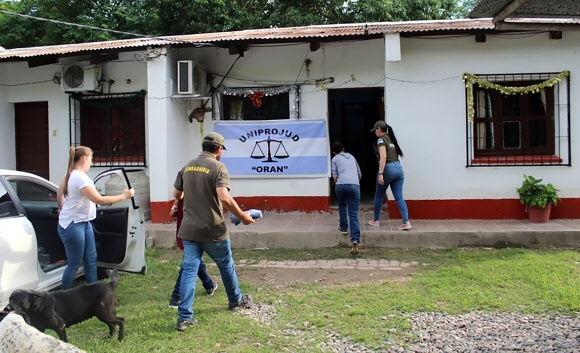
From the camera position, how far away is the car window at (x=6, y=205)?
15.0 ft

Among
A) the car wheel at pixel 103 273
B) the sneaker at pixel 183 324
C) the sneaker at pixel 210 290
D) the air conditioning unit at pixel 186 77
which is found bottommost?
the sneaker at pixel 183 324

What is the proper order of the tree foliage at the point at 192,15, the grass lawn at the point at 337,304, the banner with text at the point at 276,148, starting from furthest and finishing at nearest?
1. the tree foliage at the point at 192,15
2. the banner with text at the point at 276,148
3. the grass lawn at the point at 337,304

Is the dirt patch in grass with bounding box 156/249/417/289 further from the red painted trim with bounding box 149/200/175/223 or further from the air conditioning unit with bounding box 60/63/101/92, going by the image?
the air conditioning unit with bounding box 60/63/101/92

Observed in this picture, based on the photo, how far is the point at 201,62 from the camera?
9.45 m

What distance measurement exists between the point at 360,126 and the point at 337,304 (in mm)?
8472

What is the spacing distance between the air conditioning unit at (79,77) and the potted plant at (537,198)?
748 cm

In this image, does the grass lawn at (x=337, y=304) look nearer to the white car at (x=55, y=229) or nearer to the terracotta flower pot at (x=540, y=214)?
the white car at (x=55, y=229)

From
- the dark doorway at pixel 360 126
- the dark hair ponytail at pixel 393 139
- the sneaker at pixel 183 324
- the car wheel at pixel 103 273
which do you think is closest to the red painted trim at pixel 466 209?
the dark hair ponytail at pixel 393 139

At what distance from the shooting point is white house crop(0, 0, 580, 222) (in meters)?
8.28

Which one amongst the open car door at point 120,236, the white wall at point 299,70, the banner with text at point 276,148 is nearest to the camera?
the open car door at point 120,236

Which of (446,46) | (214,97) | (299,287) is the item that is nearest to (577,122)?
(446,46)

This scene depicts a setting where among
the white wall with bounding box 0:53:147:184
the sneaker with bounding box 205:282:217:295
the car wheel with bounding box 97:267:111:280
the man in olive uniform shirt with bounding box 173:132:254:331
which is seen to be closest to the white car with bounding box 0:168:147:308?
the car wheel with bounding box 97:267:111:280

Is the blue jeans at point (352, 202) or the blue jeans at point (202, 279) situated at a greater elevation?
the blue jeans at point (352, 202)

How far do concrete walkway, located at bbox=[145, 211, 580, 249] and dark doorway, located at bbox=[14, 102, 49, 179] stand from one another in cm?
356
